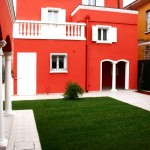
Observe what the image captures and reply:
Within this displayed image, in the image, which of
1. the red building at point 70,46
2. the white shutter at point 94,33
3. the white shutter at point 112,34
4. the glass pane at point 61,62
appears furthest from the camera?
the white shutter at point 112,34

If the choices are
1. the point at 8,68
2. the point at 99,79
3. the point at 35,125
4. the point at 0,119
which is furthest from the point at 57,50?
the point at 0,119

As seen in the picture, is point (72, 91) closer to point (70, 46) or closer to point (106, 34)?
point (70, 46)

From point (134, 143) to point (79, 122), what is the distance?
2.57 metres

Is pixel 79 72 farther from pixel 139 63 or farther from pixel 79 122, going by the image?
pixel 79 122

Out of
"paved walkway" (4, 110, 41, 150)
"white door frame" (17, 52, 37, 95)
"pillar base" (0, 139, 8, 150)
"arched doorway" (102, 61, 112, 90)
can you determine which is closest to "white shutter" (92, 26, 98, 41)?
"arched doorway" (102, 61, 112, 90)

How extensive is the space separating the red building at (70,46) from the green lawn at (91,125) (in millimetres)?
3583

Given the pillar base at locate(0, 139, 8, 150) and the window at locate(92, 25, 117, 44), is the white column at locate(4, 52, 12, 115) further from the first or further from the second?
the window at locate(92, 25, 117, 44)

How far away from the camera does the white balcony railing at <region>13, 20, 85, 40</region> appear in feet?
49.9

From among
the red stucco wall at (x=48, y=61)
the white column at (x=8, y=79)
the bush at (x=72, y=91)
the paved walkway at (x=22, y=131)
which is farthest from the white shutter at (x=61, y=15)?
the white column at (x=8, y=79)

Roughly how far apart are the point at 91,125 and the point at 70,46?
28.5ft

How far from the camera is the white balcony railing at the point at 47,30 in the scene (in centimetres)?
1520

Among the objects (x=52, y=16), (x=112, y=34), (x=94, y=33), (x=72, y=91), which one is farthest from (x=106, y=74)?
(x=72, y=91)

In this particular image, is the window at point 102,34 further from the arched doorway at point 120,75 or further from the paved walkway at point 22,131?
the paved walkway at point 22,131

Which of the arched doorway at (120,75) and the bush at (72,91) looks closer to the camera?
the bush at (72,91)
